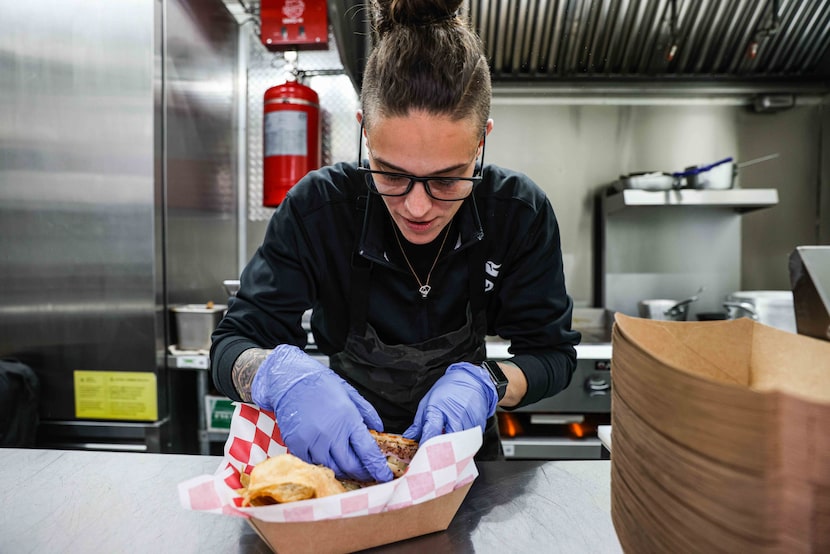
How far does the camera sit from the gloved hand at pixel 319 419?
3.19 ft

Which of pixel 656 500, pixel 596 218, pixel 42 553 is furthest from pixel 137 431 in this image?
pixel 596 218

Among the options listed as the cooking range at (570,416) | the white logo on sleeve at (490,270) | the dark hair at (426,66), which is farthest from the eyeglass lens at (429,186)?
the cooking range at (570,416)

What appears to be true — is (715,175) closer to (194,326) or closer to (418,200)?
(418,200)

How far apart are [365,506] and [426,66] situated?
0.88 meters

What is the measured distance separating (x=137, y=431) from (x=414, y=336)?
5.94 feet

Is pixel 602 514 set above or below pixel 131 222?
below

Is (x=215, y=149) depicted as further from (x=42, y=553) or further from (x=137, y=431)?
(x=42, y=553)

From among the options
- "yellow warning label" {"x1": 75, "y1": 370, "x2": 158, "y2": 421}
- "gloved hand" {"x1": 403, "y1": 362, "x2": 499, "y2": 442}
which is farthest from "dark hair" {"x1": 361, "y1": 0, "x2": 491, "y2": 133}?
"yellow warning label" {"x1": 75, "y1": 370, "x2": 158, "y2": 421}

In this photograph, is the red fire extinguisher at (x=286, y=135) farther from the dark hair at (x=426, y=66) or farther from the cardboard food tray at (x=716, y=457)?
the cardboard food tray at (x=716, y=457)

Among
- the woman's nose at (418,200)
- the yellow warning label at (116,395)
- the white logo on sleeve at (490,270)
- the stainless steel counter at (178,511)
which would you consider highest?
the woman's nose at (418,200)

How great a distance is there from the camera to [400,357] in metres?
1.53

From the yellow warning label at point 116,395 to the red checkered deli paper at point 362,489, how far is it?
188 cm

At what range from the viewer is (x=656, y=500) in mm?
517

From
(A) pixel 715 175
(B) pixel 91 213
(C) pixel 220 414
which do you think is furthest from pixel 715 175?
(B) pixel 91 213
